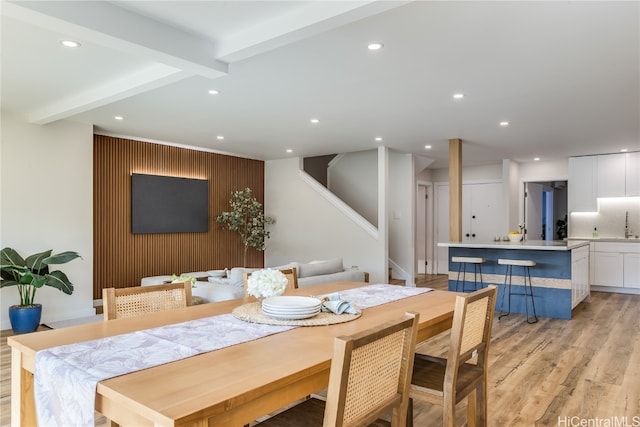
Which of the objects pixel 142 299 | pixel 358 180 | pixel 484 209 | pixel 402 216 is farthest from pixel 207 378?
pixel 484 209

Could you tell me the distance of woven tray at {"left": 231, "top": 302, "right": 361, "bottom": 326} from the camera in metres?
1.85

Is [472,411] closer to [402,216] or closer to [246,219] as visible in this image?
[402,216]

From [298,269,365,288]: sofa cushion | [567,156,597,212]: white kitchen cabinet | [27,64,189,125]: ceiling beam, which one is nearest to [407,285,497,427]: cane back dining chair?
[298,269,365,288]: sofa cushion

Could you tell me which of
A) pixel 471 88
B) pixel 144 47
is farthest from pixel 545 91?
pixel 144 47

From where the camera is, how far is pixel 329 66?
11.5ft

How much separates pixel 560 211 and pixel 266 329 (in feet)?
38.2

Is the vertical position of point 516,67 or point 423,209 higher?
point 516,67

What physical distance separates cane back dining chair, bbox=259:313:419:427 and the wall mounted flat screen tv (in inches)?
228

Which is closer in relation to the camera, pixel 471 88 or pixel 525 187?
pixel 471 88

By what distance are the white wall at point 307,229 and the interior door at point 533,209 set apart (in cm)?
403

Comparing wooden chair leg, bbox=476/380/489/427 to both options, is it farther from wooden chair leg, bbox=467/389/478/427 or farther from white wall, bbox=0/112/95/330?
white wall, bbox=0/112/95/330

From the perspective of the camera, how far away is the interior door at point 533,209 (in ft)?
30.9

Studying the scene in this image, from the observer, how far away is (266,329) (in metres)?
1.77

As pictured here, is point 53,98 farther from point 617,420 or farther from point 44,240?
point 617,420
